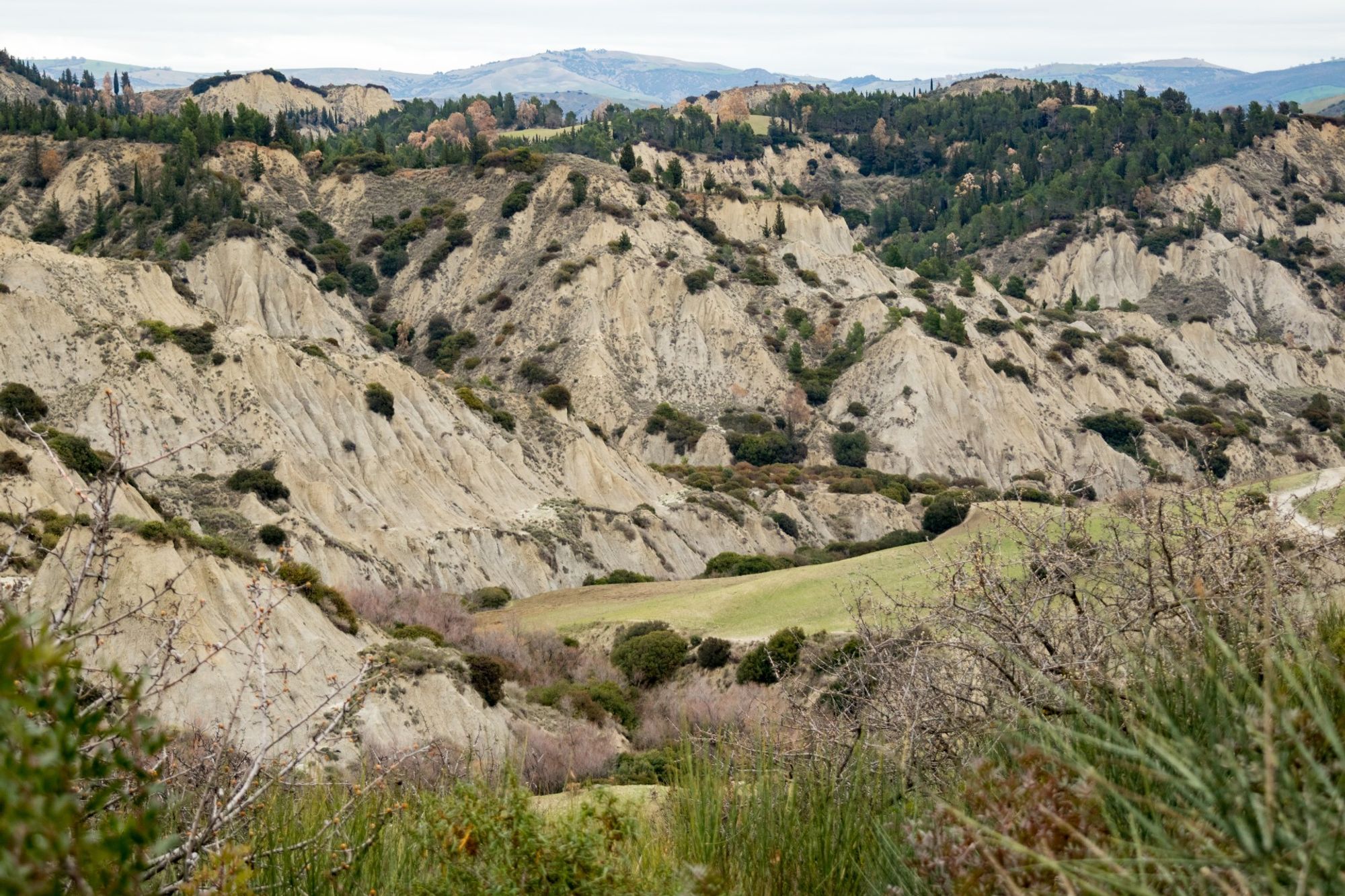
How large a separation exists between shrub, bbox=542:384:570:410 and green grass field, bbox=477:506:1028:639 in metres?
22.3

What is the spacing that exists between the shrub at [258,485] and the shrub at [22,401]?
721 cm

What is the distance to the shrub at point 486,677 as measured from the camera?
31.6m

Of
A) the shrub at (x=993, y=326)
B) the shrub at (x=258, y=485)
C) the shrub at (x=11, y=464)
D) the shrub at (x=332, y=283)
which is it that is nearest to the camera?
the shrub at (x=11, y=464)

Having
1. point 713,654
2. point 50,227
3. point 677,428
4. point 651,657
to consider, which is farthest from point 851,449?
point 50,227

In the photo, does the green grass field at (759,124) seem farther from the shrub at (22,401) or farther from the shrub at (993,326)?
the shrub at (22,401)

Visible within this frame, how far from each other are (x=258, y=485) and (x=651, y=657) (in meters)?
19.8

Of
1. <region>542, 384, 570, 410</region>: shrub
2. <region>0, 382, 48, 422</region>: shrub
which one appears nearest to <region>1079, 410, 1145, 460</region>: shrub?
<region>542, 384, 570, 410</region>: shrub

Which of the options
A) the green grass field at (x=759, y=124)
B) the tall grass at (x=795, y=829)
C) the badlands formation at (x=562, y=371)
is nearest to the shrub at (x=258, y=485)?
the badlands formation at (x=562, y=371)

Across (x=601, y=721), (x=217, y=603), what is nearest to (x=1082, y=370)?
(x=601, y=721)

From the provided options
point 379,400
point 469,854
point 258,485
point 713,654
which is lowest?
point 713,654

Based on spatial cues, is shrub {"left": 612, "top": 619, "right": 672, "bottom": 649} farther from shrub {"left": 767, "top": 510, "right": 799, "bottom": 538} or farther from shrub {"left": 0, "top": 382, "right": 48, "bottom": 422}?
shrub {"left": 767, "top": 510, "right": 799, "bottom": 538}

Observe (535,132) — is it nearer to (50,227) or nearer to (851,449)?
(50,227)

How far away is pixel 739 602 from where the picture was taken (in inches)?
1635

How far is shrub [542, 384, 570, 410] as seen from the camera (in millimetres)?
70438
